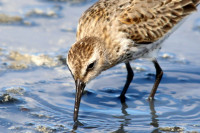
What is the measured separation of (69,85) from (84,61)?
1.74 metres

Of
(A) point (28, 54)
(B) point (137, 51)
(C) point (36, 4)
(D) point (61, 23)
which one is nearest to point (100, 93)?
(B) point (137, 51)

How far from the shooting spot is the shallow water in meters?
6.72

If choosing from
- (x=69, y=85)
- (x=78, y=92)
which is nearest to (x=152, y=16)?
(x=69, y=85)

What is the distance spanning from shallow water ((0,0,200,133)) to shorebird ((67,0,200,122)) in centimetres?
36

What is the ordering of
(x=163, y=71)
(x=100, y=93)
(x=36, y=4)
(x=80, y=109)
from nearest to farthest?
(x=80, y=109) → (x=100, y=93) → (x=163, y=71) → (x=36, y=4)

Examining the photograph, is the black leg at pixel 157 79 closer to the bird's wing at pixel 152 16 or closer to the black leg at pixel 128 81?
the black leg at pixel 128 81

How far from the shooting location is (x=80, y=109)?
7.21m

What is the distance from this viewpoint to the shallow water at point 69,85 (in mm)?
6723

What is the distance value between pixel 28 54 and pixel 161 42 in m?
2.85

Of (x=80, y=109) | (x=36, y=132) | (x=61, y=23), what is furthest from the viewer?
(x=61, y=23)

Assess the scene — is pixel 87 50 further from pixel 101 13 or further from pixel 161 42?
pixel 161 42

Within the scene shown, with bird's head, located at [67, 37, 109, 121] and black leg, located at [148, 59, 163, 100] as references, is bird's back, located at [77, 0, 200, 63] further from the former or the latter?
black leg, located at [148, 59, 163, 100]

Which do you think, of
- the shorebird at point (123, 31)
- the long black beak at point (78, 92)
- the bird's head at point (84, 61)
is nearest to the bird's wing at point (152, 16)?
the shorebird at point (123, 31)

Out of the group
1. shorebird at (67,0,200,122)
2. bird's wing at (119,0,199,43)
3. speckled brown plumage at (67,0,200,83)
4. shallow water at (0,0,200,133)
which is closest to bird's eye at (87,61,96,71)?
shorebird at (67,0,200,122)
